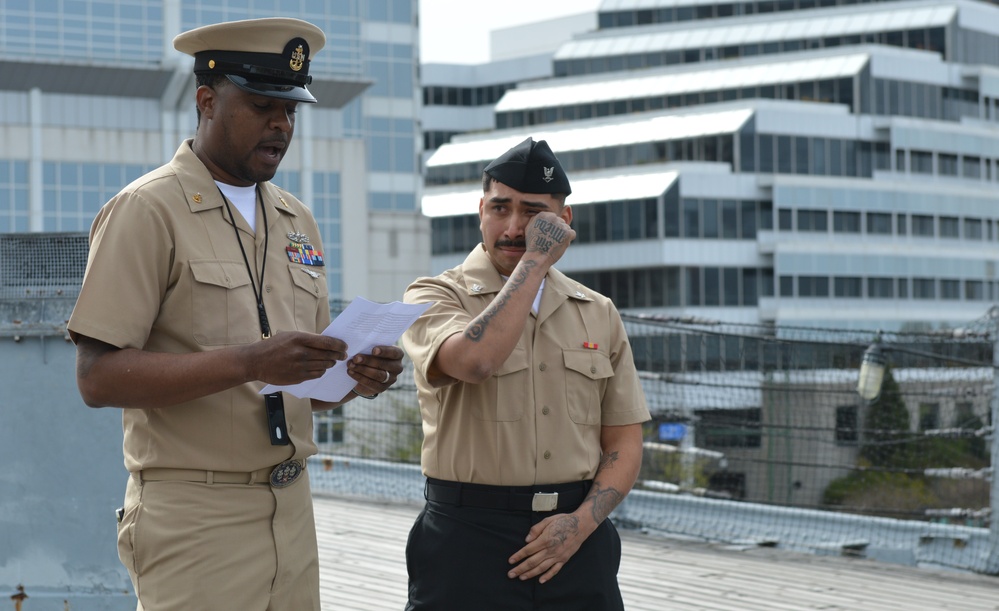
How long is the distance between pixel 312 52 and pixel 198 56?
267mm

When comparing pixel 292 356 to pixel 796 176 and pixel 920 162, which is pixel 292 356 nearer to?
pixel 796 176

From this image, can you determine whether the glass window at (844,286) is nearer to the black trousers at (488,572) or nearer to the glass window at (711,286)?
the glass window at (711,286)

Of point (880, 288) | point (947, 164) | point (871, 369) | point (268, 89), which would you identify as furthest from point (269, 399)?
point (947, 164)

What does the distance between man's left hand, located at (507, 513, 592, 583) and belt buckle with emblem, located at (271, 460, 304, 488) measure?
62cm

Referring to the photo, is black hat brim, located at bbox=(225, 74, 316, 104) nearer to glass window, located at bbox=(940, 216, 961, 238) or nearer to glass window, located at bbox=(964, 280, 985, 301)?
glass window, located at bbox=(940, 216, 961, 238)

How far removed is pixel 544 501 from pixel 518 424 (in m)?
0.19

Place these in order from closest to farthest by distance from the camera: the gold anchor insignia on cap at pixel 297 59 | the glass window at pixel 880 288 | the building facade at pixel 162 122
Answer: the gold anchor insignia on cap at pixel 297 59
the building facade at pixel 162 122
the glass window at pixel 880 288

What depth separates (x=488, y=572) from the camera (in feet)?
10.4

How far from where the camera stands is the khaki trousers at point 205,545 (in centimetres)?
261

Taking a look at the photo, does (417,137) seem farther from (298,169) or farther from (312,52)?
(312,52)

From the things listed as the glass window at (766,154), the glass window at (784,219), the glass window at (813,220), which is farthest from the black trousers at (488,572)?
the glass window at (813,220)

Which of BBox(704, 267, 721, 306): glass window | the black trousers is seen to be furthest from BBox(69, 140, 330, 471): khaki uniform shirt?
BBox(704, 267, 721, 306): glass window

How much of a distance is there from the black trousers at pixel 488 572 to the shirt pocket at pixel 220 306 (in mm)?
780

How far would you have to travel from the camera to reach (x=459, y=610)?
316 centimetres
